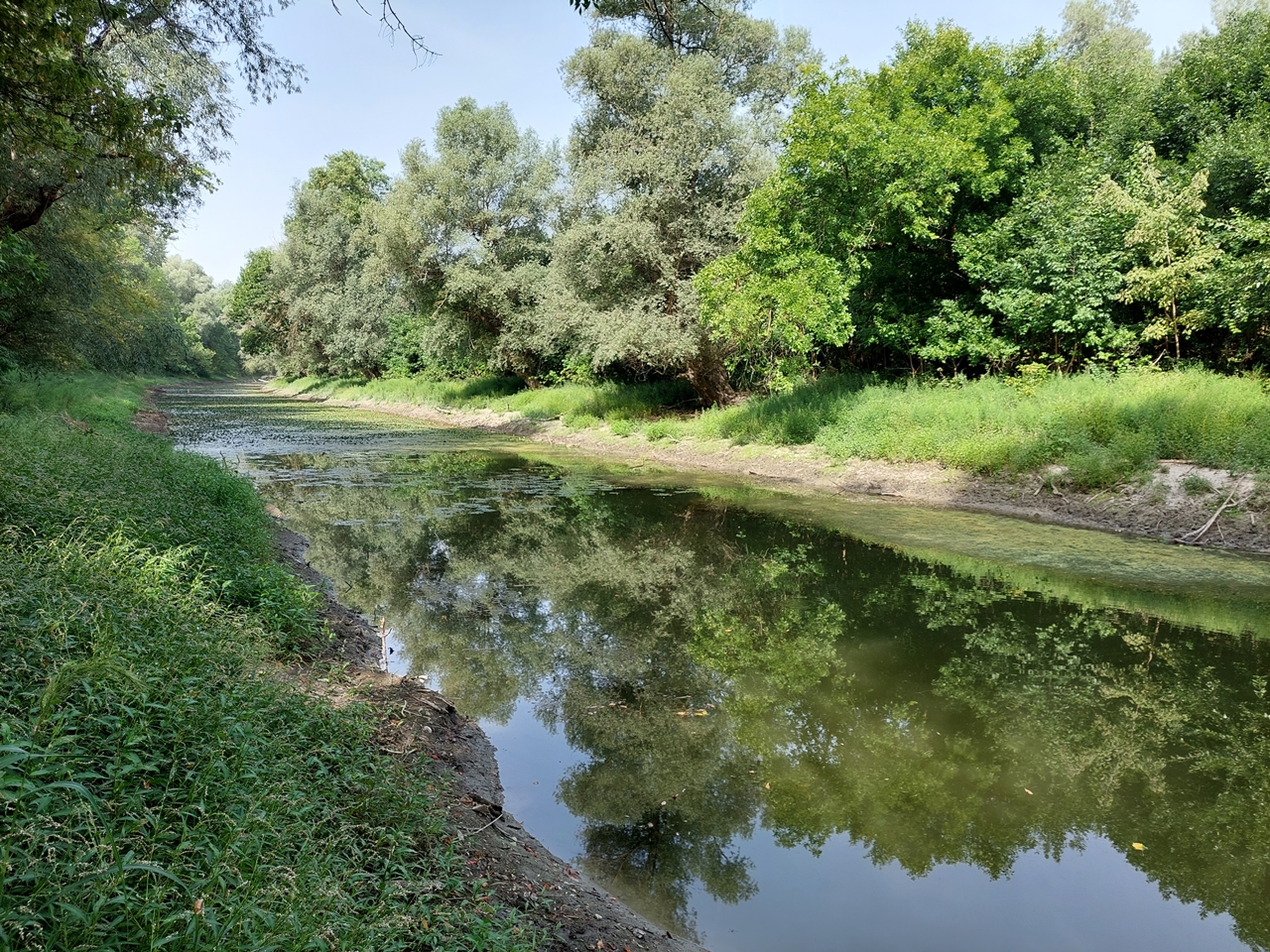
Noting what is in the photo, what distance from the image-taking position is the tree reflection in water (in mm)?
4938

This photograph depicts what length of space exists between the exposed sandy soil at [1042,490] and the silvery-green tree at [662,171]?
3802 mm

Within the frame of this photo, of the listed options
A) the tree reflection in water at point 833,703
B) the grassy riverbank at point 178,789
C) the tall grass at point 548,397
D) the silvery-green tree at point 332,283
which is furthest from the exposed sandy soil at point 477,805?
the silvery-green tree at point 332,283

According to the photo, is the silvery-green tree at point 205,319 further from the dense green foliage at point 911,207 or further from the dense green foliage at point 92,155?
the dense green foliage at point 911,207

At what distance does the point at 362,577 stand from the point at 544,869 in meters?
7.09

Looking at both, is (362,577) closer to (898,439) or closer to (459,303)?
(898,439)

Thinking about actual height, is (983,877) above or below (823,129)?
below

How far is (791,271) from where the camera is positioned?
60.4ft

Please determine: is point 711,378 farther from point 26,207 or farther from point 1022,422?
point 26,207

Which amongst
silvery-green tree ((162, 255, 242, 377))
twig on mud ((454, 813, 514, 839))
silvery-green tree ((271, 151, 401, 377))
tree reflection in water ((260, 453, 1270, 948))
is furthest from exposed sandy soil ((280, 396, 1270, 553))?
silvery-green tree ((162, 255, 242, 377))

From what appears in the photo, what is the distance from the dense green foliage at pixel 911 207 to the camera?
15.9 meters

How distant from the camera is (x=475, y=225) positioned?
3359 centimetres

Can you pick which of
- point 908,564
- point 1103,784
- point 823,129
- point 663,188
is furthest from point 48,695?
point 663,188

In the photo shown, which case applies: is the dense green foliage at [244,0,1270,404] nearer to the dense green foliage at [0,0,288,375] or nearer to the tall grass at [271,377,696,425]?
the tall grass at [271,377,696,425]

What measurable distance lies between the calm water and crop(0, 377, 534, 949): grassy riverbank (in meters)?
1.52
